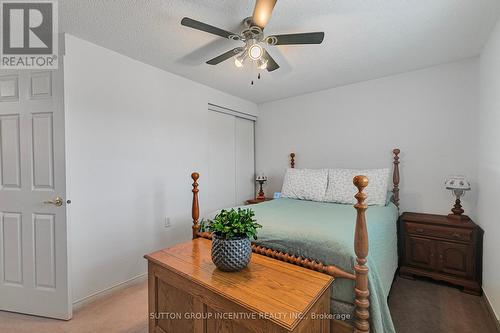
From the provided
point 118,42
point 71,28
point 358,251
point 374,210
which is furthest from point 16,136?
point 374,210

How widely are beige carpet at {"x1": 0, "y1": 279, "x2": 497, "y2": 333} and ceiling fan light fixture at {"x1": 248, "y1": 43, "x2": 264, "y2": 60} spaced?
7.31 feet

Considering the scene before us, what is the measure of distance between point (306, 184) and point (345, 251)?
1.72m

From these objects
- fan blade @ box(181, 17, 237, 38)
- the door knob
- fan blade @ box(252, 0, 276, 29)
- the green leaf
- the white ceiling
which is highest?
the white ceiling

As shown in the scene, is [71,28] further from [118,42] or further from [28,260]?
[28,260]

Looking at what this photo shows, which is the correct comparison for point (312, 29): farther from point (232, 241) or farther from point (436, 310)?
point (436, 310)

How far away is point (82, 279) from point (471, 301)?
3502mm

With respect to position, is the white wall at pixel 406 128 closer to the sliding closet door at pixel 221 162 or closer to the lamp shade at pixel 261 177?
the lamp shade at pixel 261 177

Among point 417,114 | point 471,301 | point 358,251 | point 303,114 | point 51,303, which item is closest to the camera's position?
point 358,251

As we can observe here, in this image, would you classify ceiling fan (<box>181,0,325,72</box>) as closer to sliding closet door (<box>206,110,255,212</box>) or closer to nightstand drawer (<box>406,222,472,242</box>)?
sliding closet door (<box>206,110,255,212</box>)

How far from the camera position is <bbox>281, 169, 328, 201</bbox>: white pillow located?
9.56 feet

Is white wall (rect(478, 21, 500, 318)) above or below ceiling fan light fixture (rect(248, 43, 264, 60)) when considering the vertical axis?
below

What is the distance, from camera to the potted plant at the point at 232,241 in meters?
1.28

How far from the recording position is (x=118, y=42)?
213cm

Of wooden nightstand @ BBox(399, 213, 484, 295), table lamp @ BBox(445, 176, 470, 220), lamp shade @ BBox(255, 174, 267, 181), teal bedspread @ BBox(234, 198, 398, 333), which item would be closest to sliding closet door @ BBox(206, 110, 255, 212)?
lamp shade @ BBox(255, 174, 267, 181)
